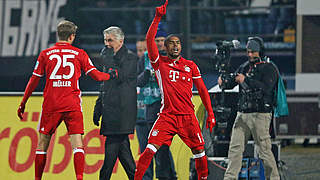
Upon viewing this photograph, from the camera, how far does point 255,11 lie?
14.6 metres

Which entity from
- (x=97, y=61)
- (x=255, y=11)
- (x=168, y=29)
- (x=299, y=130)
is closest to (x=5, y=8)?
(x=97, y=61)

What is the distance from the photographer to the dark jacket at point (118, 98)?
27.1 ft

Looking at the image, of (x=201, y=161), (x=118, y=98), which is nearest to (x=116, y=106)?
(x=118, y=98)

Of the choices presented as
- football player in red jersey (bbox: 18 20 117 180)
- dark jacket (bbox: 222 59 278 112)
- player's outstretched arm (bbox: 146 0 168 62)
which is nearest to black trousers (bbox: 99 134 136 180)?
football player in red jersey (bbox: 18 20 117 180)

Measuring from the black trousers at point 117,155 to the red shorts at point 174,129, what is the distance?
0.67 metres

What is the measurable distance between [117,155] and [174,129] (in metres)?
0.92

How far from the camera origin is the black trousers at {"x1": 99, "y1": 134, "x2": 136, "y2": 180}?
8.19 meters

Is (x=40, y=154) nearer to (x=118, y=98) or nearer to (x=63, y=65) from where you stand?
(x=63, y=65)

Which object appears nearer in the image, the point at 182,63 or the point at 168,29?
the point at 182,63

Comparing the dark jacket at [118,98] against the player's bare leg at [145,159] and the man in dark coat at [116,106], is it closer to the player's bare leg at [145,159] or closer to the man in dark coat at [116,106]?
the man in dark coat at [116,106]

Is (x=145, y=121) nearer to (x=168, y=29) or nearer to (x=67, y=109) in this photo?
(x=67, y=109)

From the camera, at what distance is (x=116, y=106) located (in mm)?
8320

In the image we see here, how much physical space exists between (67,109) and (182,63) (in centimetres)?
133

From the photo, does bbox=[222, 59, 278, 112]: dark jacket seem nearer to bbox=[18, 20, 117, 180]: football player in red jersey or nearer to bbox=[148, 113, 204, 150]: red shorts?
bbox=[148, 113, 204, 150]: red shorts
